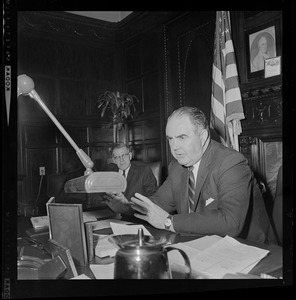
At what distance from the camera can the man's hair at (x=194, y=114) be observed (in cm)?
150

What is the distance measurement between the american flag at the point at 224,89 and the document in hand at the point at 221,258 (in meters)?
0.66

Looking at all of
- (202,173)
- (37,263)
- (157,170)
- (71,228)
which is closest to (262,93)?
(202,173)

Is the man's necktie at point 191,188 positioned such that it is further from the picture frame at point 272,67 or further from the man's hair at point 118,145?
the picture frame at point 272,67

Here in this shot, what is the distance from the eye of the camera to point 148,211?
1.41 meters

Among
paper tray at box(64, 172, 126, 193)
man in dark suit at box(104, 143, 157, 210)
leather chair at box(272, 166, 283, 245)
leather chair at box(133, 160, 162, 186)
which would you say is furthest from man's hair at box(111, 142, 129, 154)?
leather chair at box(272, 166, 283, 245)

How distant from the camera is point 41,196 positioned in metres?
1.31

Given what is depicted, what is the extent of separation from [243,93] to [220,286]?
93 cm

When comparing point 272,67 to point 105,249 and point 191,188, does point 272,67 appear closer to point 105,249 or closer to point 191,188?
point 191,188

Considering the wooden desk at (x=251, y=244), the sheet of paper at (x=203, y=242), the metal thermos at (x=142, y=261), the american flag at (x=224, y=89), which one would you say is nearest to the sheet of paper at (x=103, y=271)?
the wooden desk at (x=251, y=244)

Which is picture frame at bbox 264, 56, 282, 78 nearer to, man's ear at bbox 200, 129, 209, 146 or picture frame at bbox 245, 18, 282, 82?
picture frame at bbox 245, 18, 282, 82

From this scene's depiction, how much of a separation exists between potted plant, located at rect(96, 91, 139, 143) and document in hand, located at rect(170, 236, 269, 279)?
598mm

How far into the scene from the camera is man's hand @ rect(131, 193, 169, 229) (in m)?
1.37

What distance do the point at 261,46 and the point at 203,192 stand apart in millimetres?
686
